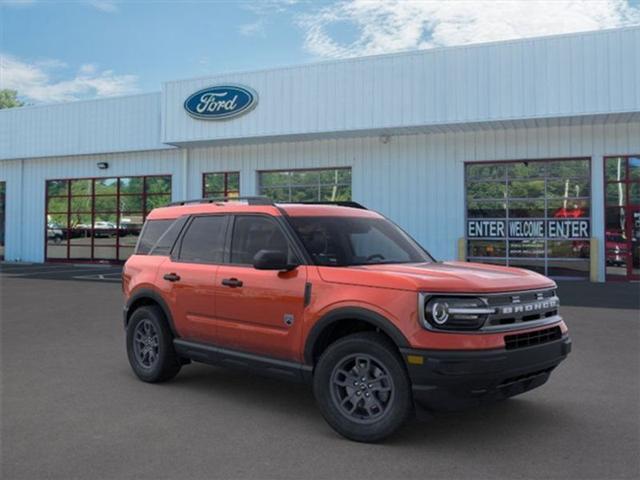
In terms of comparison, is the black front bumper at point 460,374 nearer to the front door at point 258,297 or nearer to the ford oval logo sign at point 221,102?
the front door at point 258,297

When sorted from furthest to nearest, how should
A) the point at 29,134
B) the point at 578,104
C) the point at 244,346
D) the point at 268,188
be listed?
the point at 29,134
the point at 268,188
the point at 578,104
the point at 244,346

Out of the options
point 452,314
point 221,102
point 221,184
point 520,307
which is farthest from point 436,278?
point 221,184

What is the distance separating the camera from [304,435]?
4621mm

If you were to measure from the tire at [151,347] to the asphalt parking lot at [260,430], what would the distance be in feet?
0.52

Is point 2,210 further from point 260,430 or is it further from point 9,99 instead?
point 9,99

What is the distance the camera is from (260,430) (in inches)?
186

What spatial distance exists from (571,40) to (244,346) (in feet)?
47.8

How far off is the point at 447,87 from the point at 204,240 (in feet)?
43.0

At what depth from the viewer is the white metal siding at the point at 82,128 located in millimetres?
23719

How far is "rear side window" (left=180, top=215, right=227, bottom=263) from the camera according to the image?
582 centimetres

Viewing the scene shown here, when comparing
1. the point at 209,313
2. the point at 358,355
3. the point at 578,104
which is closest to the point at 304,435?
the point at 358,355

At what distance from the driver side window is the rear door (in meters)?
0.19

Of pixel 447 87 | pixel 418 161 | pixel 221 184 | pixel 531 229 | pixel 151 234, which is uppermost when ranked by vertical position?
pixel 447 87

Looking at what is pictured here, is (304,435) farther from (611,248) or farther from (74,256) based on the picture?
(74,256)
